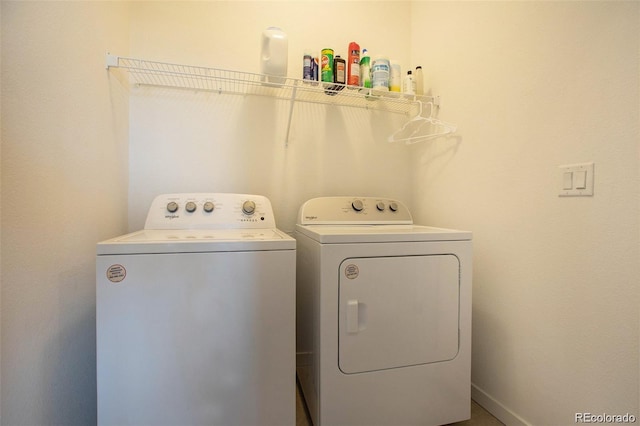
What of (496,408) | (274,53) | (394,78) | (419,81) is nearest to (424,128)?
(419,81)

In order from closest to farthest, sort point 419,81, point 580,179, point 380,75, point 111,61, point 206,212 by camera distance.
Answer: point 580,179 < point 111,61 < point 206,212 < point 380,75 < point 419,81

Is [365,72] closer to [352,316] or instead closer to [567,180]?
[567,180]

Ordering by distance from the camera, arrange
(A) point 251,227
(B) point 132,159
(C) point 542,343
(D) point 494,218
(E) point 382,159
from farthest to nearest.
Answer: (E) point 382,159
(B) point 132,159
(A) point 251,227
(D) point 494,218
(C) point 542,343

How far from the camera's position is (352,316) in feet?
3.39

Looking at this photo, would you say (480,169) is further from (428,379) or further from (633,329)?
(428,379)

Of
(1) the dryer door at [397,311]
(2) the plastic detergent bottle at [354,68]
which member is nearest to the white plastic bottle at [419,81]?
(2) the plastic detergent bottle at [354,68]

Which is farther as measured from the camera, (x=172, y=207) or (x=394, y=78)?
(x=394, y=78)

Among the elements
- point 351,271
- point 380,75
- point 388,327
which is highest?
point 380,75

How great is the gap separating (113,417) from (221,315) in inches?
16.9

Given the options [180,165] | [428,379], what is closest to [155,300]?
[180,165]

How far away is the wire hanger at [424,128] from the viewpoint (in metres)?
1.58

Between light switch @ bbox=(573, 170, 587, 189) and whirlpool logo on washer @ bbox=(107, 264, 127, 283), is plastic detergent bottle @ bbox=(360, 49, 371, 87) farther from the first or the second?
whirlpool logo on washer @ bbox=(107, 264, 127, 283)

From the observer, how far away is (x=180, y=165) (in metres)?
1.61

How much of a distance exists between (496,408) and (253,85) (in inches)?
86.3
